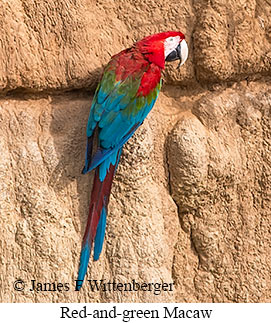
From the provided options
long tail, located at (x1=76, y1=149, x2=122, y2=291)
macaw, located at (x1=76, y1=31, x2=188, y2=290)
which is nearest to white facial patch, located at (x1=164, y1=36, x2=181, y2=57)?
macaw, located at (x1=76, y1=31, x2=188, y2=290)

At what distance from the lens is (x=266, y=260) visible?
8.49 feet

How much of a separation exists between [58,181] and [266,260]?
99cm

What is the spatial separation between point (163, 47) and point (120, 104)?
29 centimetres

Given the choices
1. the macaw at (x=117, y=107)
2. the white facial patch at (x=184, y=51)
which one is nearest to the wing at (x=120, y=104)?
the macaw at (x=117, y=107)

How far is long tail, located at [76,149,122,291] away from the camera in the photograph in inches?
89.7

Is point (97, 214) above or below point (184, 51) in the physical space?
below

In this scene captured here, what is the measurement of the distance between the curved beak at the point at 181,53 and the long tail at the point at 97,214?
427 millimetres

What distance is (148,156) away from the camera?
2.38 metres

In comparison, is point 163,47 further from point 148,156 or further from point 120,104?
point 148,156

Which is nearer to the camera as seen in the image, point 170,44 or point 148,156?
point 170,44

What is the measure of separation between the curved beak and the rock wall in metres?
0.15

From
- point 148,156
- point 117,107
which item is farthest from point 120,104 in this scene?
point 148,156

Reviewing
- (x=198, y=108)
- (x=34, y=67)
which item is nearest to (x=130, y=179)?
(x=198, y=108)

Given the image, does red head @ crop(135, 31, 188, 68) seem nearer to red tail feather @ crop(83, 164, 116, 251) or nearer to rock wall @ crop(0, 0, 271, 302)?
rock wall @ crop(0, 0, 271, 302)
